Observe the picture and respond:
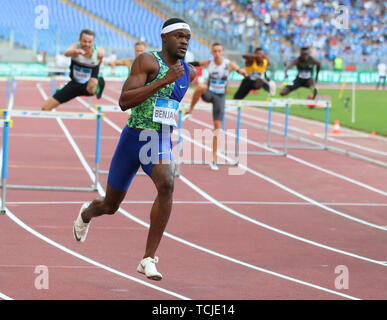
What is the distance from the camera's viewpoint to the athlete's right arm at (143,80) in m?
6.14

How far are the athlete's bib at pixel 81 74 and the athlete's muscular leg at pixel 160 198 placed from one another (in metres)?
6.89

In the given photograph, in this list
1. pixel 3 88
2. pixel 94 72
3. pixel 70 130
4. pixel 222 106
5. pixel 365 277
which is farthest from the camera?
pixel 3 88

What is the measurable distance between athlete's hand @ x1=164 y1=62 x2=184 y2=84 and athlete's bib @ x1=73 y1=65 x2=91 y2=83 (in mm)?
7090

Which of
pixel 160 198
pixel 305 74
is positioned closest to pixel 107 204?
pixel 160 198

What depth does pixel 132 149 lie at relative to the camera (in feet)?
21.3

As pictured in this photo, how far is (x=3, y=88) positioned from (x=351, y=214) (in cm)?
2609

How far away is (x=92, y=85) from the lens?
13.0m

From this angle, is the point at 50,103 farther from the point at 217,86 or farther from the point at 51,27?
the point at 51,27

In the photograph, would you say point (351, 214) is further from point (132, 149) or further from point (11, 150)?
point (11, 150)

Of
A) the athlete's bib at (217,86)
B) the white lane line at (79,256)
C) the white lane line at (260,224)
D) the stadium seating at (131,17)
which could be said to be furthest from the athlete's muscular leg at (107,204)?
the stadium seating at (131,17)

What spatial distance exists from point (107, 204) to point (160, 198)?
2.09 feet

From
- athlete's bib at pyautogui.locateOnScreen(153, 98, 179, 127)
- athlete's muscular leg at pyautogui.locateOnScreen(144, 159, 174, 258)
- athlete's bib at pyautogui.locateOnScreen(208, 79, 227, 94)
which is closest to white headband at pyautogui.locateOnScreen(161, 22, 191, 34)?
athlete's bib at pyautogui.locateOnScreen(153, 98, 179, 127)

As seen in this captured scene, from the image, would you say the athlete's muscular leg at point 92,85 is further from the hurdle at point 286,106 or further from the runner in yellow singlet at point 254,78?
the runner in yellow singlet at point 254,78
